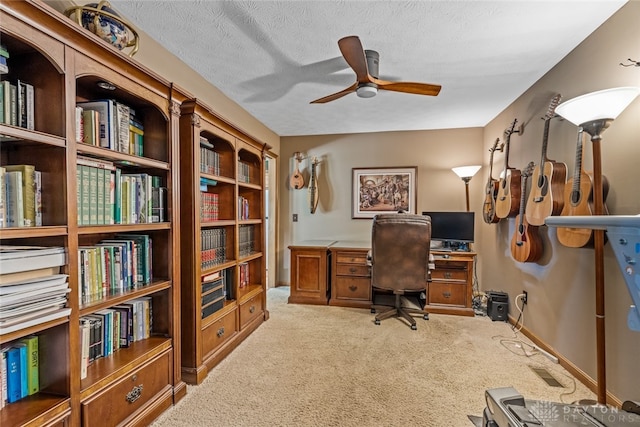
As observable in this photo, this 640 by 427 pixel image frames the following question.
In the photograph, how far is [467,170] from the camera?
141 inches

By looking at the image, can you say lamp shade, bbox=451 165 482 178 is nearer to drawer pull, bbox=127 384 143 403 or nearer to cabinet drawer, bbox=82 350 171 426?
cabinet drawer, bbox=82 350 171 426

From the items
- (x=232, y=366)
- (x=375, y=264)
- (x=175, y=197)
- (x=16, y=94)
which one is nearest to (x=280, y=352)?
(x=232, y=366)

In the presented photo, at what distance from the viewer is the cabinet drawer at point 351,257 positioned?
348 cm

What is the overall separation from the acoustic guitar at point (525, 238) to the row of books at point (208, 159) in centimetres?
261

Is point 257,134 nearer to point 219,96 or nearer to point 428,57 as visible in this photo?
point 219,96

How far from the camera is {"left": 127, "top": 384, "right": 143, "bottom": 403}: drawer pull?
57.7 inches

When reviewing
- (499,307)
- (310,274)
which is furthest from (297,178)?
(499,307)

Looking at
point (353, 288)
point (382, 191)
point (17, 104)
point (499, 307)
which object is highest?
point (17, 104)

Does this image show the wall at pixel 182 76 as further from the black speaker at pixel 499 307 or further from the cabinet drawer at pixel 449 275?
the black speaker at pixel 499 307

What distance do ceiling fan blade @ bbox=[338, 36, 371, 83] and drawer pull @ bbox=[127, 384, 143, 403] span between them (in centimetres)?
213

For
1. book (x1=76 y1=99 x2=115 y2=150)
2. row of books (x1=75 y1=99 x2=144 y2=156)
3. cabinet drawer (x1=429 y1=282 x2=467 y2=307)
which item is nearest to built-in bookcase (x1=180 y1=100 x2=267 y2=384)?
row of books (x1=75 y1=99 x2=144 y2=156)

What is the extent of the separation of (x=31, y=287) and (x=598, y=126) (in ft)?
8.74

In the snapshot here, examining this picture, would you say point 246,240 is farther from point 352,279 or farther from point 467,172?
point 467,172

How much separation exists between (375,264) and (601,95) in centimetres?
205
